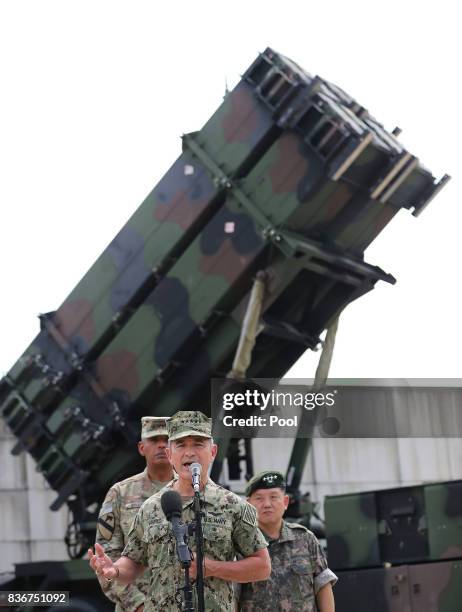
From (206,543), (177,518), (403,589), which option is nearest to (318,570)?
(206,543)

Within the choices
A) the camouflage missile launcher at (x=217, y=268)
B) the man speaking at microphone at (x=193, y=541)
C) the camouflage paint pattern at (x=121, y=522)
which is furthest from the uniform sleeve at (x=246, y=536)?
the camouflage missile launcher at (x=217, y=268)

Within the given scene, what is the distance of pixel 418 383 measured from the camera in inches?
626

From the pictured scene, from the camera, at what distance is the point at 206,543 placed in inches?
169

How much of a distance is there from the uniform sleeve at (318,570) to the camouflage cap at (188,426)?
147cm

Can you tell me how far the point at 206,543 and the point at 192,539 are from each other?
0.15 ft

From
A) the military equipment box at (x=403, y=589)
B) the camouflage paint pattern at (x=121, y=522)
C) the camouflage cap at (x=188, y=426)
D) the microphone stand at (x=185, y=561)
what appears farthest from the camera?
the military equipment box at (x=403, y=589)

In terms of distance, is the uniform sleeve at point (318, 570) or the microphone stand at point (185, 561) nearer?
the microphone stand at point (185, 561)

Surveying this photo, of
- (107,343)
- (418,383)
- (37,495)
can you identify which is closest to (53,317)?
(107,343)

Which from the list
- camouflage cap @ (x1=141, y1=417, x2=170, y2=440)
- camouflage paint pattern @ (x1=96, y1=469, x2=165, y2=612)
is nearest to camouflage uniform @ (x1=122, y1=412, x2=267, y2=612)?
camouflage paint pattern @ (x1=96, y1=469, x2=165, y2=612)

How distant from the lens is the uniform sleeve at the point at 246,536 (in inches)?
171

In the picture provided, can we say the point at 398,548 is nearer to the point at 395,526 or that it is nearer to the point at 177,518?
the point at 395,526

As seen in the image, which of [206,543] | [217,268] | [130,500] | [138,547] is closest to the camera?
[206,543]

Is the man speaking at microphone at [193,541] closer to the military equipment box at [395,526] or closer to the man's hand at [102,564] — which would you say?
the man's hand at [102,564]

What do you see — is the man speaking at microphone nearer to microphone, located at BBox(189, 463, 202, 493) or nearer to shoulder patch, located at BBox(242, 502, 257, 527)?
shoulder patch, located at BBox(242, 502, 257, 527)
